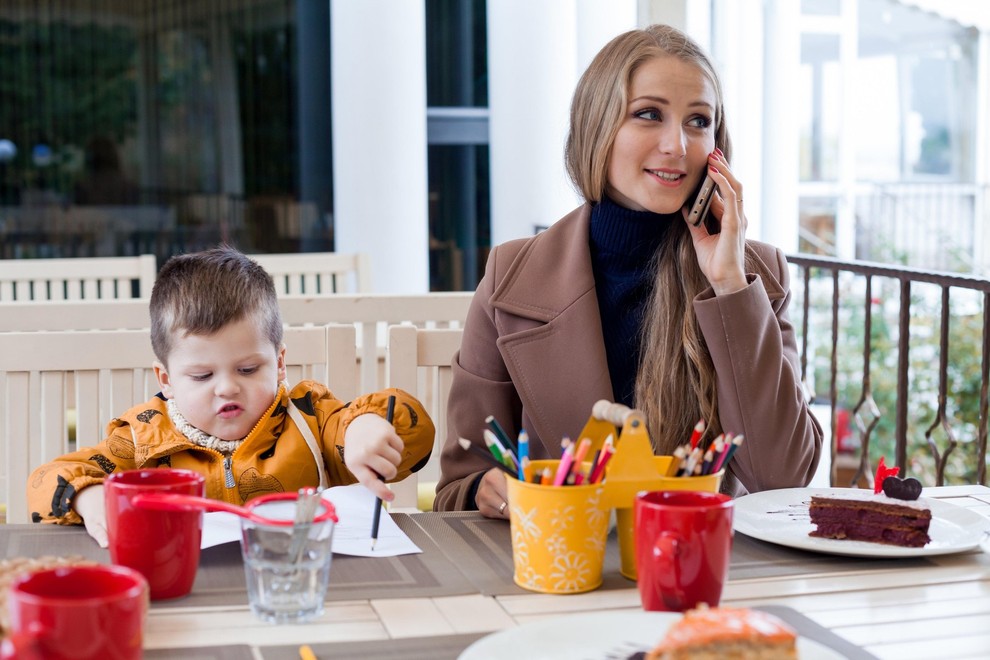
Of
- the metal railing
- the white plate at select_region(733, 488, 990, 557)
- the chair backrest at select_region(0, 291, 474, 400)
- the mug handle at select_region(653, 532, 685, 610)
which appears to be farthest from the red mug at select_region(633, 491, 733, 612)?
the metal railing

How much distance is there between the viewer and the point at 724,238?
149cm

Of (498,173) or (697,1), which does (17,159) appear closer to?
(498,173)

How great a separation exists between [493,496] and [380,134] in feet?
9.50

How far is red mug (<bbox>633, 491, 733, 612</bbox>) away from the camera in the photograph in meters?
0.93

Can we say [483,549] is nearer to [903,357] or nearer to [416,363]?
[416,363]

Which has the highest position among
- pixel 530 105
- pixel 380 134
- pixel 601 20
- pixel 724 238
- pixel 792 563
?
pixel 601 20

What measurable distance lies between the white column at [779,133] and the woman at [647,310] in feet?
9.54

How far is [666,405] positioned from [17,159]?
3911 millimetres

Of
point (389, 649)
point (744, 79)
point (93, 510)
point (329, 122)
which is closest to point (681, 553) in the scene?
point (389, 649)

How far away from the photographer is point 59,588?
76 cm

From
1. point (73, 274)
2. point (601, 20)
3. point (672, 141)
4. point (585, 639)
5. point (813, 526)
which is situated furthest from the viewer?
point (601, 20)

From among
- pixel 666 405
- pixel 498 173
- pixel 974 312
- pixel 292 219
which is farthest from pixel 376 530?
pixel 974 312

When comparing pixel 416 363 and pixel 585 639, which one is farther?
pixel 416 363

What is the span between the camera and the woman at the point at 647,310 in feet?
4.77
